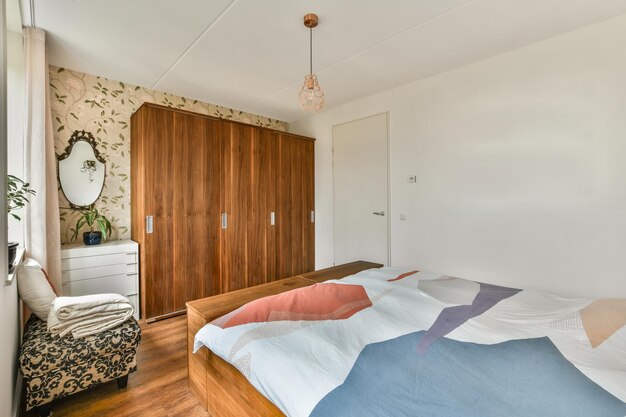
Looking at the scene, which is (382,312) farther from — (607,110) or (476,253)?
(607,110)

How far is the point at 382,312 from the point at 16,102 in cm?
303

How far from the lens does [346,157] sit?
158 inches

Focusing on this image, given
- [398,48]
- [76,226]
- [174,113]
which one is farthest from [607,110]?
[76,226]

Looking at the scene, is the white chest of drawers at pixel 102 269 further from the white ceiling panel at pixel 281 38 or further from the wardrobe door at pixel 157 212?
the white ceiling panel at pixel 281 38

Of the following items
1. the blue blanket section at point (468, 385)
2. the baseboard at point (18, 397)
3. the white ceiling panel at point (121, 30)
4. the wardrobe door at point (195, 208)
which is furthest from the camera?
the wardrobe door at point (195, 208)

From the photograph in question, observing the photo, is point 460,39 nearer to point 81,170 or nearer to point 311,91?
point 311,91

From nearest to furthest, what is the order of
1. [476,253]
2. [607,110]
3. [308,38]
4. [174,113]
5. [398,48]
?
[607,110] < [308,38] < [398,48] < [476,253] < [174,113]

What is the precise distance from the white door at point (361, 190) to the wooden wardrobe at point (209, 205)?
0.59m

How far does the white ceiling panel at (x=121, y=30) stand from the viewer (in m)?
1.93

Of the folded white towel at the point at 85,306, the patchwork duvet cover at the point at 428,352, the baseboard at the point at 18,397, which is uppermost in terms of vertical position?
the patchwork duvet cover at the point at 428,352

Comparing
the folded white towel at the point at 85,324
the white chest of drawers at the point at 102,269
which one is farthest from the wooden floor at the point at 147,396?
the white chest of drawers at the point at 102,269

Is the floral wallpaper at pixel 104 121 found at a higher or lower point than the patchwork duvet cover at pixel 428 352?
higher

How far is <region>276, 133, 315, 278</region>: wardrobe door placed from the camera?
13.3ft

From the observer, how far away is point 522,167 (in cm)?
253
